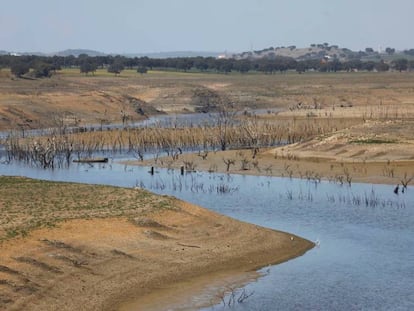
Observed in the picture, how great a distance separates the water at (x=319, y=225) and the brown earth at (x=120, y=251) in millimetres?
1124

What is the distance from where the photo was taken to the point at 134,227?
25391 mm

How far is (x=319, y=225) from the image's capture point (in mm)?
31078

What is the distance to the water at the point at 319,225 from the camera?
22.0 m

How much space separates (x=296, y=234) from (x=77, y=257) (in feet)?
29.8

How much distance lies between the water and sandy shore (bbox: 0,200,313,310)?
126cm

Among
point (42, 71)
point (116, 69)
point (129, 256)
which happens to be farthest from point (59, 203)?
point (116, 69)

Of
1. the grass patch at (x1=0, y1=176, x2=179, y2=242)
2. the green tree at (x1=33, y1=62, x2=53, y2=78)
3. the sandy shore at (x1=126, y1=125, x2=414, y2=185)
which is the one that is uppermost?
the grass patch at (x1=0, y1=176, x2=179, y2=242)

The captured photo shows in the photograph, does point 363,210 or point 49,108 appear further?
point 49,108

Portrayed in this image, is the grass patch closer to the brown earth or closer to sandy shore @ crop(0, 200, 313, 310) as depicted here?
the brown earth

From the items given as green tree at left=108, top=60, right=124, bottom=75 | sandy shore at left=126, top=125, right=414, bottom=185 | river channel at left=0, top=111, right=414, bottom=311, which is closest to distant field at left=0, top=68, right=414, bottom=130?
green tree at left=108, top=60, right=124, bottom=75

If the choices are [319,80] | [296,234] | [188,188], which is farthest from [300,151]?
[319,80]

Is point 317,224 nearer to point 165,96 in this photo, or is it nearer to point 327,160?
point 327,160

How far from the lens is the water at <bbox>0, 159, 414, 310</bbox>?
72.1 feet

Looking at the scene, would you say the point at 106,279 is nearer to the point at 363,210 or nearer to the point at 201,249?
the point at 201,249
